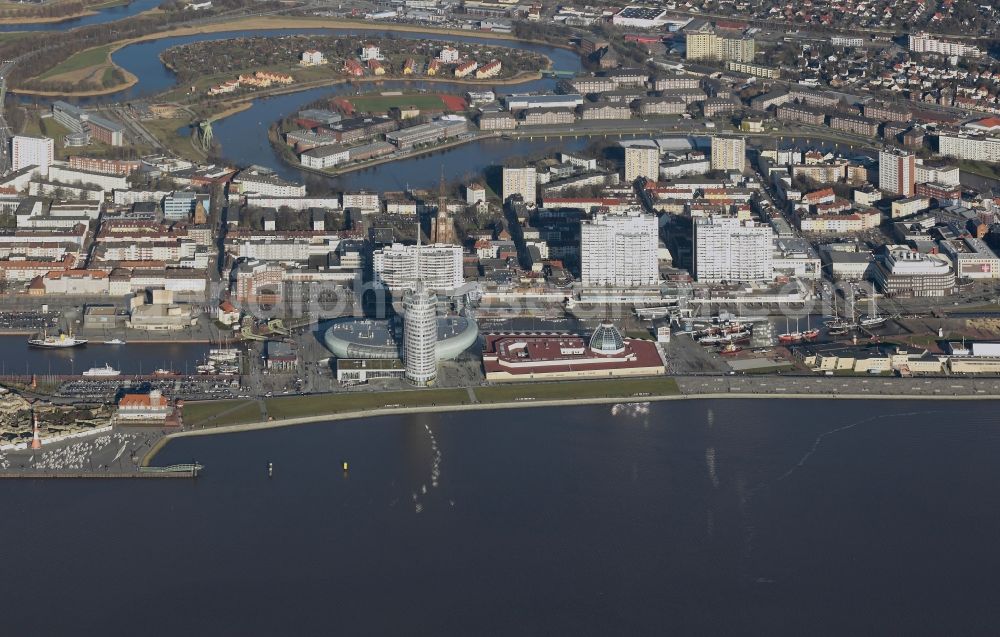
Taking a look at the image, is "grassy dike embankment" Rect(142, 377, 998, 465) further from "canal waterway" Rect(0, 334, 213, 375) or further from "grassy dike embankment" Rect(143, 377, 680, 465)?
"canal waterway" Rect(0, 334, 213, 375)

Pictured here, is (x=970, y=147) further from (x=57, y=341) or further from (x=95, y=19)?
(x=95, y=19)

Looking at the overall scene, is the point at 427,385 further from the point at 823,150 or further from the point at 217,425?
the point at 823,150

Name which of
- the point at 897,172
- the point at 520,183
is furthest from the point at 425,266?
the point at 897,172

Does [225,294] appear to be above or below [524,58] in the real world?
below

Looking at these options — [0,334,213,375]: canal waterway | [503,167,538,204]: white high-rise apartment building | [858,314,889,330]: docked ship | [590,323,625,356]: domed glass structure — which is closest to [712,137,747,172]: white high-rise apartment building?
[503,167,538,204]: white high-rise apartment building

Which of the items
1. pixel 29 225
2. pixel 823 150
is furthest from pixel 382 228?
pixel 823 150

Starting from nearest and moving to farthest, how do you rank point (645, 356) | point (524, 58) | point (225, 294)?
point (645, 356) → point (225, 294) → point (524, 58)
